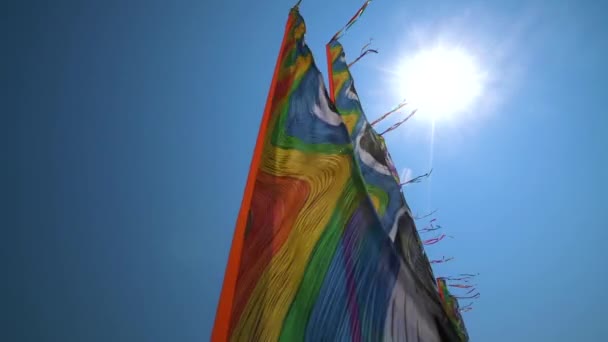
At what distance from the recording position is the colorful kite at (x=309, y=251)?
1.26 meters

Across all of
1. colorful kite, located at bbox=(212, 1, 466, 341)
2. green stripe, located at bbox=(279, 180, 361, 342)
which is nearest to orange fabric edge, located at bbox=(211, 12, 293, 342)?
colorful kite, located at bbox=(212, 1, 466, 341)

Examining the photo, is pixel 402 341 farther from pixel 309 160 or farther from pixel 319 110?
pixel 319 110

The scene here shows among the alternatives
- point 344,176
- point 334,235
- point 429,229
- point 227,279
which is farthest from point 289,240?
point 429,229

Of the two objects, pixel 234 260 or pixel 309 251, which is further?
pixel 309 251

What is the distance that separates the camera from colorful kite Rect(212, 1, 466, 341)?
1257mm

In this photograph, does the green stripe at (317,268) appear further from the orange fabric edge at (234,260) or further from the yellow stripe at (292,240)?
the orange fabric edge at (234,260)

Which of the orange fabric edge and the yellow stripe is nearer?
the orange fabric edge

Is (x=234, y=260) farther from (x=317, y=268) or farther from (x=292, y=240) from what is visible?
(x=317, y=268)

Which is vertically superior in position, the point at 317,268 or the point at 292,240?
the point at 292,240

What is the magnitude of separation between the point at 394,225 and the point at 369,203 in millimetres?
875

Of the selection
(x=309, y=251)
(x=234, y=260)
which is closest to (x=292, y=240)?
(x=309, y=251)

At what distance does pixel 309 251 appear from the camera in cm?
152

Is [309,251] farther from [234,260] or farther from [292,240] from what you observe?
[234,260]

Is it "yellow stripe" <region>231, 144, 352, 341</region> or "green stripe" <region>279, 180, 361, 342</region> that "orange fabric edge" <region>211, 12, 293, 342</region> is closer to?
"yellow stripe" <region>231, 144, 352, 341</region>
